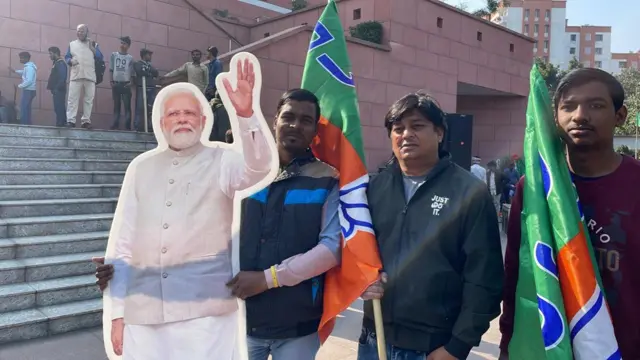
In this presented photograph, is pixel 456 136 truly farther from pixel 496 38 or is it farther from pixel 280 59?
pixel 496 38

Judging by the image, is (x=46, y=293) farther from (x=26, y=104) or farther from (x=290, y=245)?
(x=26, y=104)

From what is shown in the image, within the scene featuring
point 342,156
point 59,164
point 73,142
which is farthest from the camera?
point 73,142

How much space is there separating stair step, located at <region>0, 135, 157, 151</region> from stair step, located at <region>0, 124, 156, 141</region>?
0.14m

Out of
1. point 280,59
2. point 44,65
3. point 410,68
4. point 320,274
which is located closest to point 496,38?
point 410,68

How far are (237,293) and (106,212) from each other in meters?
4.47

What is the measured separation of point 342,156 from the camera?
7.64 feet

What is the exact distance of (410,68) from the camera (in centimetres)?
1305

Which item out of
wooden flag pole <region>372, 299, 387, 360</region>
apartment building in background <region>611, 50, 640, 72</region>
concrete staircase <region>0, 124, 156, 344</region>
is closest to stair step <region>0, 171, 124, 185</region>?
concrete staircase <region>0, 124, 156, 344</region>

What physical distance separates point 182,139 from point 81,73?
23.4 feet

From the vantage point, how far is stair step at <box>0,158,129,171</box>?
241 inches

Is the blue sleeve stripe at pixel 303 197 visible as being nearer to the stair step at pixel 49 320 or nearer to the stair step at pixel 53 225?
the stair step at pixel 49 320

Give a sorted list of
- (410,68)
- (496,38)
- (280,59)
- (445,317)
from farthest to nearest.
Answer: (496,38), (410,68), (280,59), (445,317)

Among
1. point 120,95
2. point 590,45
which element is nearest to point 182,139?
point 120,95

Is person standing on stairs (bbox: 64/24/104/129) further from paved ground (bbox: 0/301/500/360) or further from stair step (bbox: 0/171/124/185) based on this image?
paved ground (bbox: 0/301/500/360)
